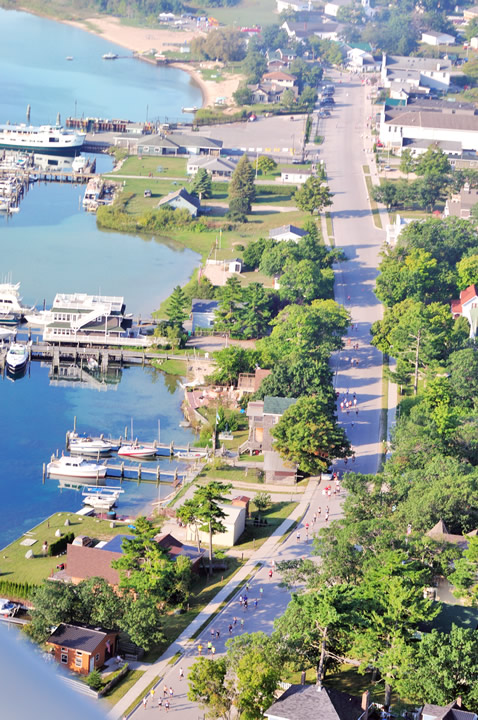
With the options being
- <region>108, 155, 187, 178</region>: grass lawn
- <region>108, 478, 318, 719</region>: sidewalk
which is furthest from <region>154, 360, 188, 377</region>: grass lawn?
<region>108, 155, 187, 178</region>: grass lawn

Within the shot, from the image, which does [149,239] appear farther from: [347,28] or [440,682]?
[347,28]

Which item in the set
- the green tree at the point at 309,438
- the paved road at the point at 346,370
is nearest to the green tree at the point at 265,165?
the paved road at the point at 346,370

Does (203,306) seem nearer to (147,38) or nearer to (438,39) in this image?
(438,39)

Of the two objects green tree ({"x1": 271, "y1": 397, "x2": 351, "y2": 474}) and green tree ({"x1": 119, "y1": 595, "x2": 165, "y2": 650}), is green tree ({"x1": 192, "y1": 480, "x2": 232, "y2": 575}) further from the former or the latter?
green tree ({"x1": 271, "y1": 397, "x2": 351, "y2": 474})

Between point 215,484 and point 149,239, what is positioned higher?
point 149,239

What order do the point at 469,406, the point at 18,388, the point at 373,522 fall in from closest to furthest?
1. the point at 373,522
2. the point at 469,406
3. the point at 18,388

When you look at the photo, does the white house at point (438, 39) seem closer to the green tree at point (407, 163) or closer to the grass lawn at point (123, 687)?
the green tree at point (407, 163)

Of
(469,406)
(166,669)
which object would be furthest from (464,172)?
(166,669)

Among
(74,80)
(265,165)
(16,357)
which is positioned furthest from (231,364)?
(74,80)
